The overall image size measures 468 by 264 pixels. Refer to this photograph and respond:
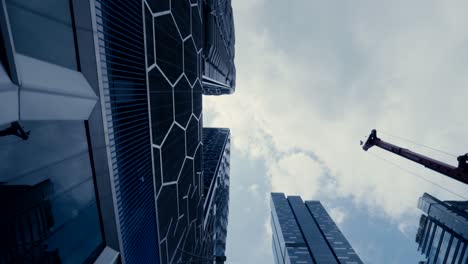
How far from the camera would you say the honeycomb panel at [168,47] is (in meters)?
14.7

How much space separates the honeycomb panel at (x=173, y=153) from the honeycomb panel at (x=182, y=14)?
30.6 ft

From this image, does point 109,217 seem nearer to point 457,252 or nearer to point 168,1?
point 168,1

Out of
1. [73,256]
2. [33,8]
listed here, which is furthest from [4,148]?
[73,256]

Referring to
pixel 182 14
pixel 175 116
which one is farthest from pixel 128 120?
pixel 182 14

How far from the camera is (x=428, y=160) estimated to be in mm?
21375

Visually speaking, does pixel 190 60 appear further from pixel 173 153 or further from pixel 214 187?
pixel 214 187

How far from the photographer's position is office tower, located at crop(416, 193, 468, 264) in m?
31.1

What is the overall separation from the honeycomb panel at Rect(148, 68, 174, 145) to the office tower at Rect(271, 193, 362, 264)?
6179cm

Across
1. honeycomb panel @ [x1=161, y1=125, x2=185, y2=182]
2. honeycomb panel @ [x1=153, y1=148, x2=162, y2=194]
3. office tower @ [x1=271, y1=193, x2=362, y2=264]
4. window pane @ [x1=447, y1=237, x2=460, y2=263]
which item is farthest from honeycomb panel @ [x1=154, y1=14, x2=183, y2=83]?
office tower @ [x1=271, y1=193, x2=362, y2=264]

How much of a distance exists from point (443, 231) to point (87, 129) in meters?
51.4

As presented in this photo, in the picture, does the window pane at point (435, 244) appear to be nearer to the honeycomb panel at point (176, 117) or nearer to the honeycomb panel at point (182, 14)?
the honeycomb panel at point (176, 117)

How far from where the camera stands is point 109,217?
32.1 feet

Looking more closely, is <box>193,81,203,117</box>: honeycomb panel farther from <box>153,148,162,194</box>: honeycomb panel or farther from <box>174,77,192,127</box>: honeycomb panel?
<box>153,148,162,194</box>: honeycomb panel

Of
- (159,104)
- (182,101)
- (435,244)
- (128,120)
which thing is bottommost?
(435,244)
